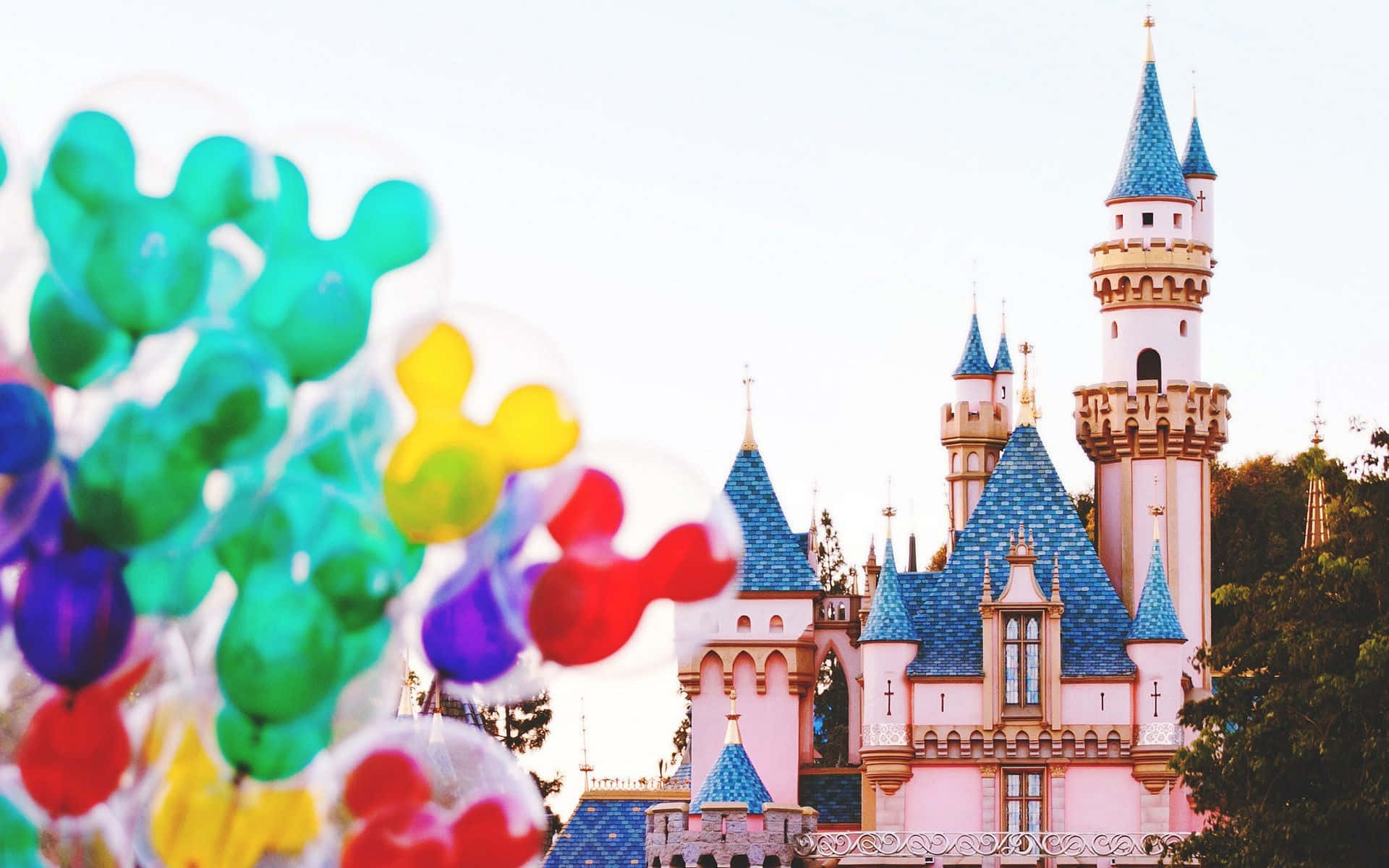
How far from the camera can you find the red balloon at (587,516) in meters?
12.9

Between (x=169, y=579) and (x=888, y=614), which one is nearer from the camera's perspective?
(x=169, y=579)

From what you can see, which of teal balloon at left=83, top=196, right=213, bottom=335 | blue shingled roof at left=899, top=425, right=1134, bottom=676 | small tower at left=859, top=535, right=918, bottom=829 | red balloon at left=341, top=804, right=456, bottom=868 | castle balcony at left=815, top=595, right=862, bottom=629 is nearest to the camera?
red balloon at left=341, top=804, right=456, bottom=868

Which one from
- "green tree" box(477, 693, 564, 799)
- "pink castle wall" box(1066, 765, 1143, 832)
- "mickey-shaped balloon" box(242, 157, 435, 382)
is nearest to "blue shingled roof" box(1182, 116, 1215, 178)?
"pink castle wall" box(1066, 765, 1143, 832)

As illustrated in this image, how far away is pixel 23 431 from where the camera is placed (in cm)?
1289

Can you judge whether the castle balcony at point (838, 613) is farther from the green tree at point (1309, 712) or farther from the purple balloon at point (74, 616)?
the purple balloon at point (74, 616)

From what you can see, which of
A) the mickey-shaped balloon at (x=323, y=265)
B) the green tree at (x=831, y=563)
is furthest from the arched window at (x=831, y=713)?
the mickey-shaped balloon at (x=323, y=265)

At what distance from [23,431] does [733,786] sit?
117ft

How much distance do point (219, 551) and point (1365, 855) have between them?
2384cm

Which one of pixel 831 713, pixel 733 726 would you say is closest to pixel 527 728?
pixel 831 713

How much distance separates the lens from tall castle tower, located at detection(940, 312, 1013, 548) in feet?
188

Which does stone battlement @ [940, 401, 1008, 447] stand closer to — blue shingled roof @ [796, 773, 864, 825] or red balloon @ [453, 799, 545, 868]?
blue shingled roof @ [796, 773, 864, 825]

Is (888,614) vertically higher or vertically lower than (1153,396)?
lower

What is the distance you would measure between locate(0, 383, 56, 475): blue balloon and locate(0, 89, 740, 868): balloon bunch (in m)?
0.01

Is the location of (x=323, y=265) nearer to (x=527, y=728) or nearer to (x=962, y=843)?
(x=962, y=843)
